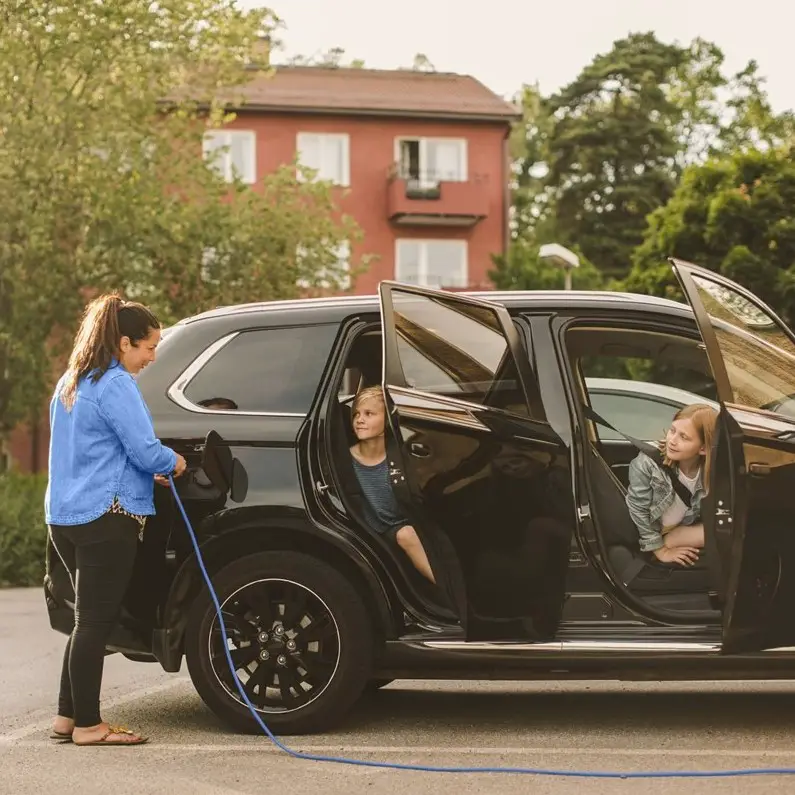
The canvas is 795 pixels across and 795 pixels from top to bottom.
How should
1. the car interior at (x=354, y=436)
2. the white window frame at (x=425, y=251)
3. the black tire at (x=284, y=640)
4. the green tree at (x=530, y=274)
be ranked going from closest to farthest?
the black tire at (x=284, y=640) < the car interior at (x=354, y=436) < the green tree at (x=530, y=274) < the white window frame at (x=425, y=251)

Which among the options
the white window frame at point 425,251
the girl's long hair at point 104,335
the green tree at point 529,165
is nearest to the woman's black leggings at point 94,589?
the girl's long hair at point 104,335

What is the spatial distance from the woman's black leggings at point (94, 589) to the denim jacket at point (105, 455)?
63 mm

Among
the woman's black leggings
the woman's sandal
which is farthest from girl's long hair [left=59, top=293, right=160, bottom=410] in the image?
the woman's sandal

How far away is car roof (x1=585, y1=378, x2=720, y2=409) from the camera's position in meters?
7.49

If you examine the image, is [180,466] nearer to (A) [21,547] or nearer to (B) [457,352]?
(B) [457,352]

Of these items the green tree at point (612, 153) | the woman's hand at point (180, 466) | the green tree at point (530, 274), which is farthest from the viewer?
the green tree at point (612, 153)

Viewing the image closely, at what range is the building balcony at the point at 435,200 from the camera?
138 feet

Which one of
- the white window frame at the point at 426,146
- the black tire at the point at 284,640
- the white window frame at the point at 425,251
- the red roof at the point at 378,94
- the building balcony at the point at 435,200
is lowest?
the black tire at the point at 284,640

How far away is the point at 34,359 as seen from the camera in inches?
1001

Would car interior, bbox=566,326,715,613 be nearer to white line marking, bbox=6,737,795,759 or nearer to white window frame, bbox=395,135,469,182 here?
white line marking, bbox=6,737,795,759

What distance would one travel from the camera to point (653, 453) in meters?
7.36

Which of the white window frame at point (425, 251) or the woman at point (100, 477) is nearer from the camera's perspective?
the woman at point (100, 477)

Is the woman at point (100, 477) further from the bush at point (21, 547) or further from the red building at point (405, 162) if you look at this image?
the red building at point (405, 162)

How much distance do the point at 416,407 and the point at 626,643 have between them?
1.30 meters
